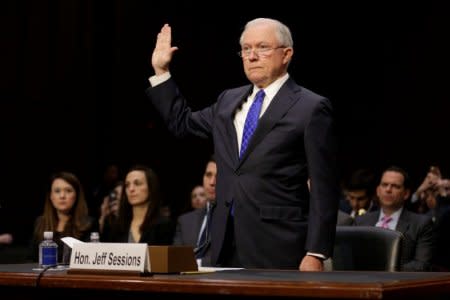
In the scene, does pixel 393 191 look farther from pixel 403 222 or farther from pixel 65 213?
pixel 65 213

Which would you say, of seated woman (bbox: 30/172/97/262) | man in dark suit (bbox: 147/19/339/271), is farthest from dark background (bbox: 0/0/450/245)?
man in dark suit (bbox: 147/19/339/271)

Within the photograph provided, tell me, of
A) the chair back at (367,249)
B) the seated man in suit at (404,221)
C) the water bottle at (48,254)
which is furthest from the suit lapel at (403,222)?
the water bottle at (48,254)

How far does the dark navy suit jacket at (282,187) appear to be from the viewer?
2861 millimetres

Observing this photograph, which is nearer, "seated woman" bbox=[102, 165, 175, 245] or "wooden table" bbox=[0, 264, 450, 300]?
"wooden table" bbox=[0, 264, 450, 300]

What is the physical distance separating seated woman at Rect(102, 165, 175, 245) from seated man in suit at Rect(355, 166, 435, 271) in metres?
1.32

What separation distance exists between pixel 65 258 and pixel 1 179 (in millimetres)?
6200

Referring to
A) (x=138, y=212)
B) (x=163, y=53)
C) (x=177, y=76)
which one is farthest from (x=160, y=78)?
(x=177, y=76)

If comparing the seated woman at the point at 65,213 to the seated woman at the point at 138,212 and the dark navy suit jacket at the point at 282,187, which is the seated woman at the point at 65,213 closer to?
the seated woman at the point at 138,212

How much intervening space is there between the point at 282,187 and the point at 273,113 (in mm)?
258

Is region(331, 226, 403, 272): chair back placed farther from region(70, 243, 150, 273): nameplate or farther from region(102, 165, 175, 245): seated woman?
region(102, 165, 175, 245): seated woman

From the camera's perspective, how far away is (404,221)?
5.73 m

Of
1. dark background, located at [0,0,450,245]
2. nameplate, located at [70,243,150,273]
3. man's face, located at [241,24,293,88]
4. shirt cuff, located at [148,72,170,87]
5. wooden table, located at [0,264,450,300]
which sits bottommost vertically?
wooden table, located at [0,264,450,300]

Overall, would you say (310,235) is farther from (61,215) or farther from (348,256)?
(61,215)

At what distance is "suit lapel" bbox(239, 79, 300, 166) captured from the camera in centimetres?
293
